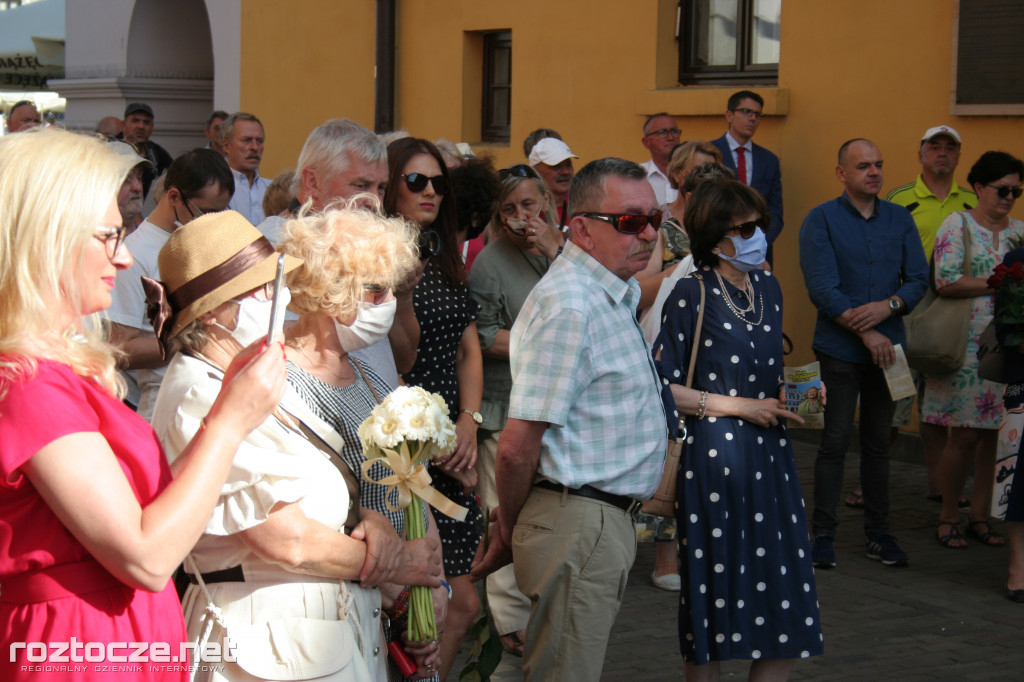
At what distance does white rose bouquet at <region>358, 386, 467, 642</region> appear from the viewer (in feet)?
9.52

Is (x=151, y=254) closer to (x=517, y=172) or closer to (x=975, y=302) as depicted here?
(x=517, y=172)

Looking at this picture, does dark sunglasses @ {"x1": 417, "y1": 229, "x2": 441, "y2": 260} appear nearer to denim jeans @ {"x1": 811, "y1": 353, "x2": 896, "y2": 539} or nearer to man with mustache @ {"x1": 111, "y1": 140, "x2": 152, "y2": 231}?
man with mustache @ {"x1": 111, "y1": 140, "x2": 152, "y2": 231}

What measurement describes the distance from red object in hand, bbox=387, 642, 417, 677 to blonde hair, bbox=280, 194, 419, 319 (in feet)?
3.03

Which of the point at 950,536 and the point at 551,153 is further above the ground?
the point at 551,153

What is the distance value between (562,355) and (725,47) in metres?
7.37

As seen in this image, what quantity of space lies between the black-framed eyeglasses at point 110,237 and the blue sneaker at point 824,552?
505cm

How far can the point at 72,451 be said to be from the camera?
2006 millimetres

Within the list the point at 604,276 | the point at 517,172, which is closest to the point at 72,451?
the point at 604,276

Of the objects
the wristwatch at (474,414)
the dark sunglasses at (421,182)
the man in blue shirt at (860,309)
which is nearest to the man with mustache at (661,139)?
the man in blue shirt at (860,309)

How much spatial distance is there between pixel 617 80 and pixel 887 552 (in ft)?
18.2

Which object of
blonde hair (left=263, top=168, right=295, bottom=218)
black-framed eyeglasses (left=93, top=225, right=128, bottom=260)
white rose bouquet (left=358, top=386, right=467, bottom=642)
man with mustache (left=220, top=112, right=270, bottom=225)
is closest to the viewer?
black-framed eyeglasses (left=93, top=225, right=128, bottom=260)

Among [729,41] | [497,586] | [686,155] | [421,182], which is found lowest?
[497,586]

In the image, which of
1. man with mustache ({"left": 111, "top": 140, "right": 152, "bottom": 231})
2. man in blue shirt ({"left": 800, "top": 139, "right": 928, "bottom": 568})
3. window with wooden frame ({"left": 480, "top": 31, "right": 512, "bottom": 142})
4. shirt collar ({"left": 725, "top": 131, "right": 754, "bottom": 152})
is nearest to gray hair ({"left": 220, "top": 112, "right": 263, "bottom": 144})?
man with mustache ({"left": 111, "top": 140, "right": 152, "bottom": 231})

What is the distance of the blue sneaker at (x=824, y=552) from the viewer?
645cm
